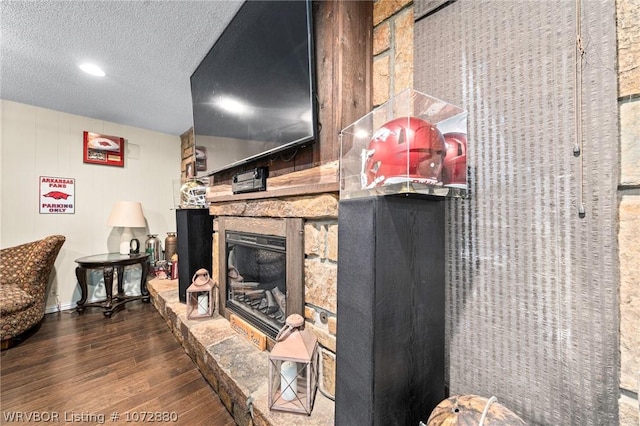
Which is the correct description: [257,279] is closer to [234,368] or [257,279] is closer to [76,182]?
[234,368]

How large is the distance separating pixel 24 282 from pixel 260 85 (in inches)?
113

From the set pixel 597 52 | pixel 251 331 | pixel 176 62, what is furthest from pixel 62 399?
pixel 597 52

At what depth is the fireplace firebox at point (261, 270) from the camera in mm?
1224

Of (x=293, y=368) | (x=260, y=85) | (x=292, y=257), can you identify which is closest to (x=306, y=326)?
(x=293, y=368)

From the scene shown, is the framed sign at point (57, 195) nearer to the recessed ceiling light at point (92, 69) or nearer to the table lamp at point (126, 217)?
the table lamp at point (126, 217)

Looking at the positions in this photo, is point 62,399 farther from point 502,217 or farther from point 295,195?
point 502,217

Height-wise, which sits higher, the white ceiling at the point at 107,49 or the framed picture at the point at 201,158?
the white ceiling at the point at 107,49

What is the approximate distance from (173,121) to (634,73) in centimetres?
370

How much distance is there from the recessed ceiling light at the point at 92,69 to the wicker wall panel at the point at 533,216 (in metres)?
2.54

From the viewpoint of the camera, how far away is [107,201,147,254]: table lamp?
2.97 m

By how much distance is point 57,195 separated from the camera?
284cm

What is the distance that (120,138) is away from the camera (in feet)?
10.4

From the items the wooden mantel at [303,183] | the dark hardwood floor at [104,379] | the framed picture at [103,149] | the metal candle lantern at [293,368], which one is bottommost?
the dark hardwood floor at [104,379]

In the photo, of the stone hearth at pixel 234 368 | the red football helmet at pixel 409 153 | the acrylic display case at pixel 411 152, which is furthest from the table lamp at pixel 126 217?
the red football helmet at pixel 409 153
